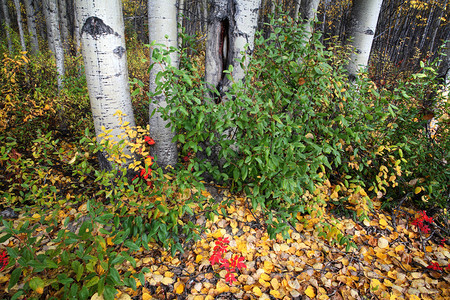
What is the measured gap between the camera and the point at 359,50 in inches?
125

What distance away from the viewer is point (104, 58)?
2.06m

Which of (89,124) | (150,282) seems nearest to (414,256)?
(150,282)

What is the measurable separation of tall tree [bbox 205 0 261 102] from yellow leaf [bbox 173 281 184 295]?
5.64ft

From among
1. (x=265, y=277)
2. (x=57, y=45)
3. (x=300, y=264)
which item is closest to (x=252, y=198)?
(x=265, y=277)

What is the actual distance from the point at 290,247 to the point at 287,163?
993mm

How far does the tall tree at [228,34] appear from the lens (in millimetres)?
2156

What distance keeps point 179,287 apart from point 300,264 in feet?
3.53

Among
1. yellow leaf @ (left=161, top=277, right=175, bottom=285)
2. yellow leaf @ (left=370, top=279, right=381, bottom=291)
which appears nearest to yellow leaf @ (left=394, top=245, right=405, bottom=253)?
yellow leaf @ (left=370, top=279, right=381, bottom=291)

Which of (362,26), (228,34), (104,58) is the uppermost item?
(362,26)

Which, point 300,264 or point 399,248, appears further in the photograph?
point 399,248

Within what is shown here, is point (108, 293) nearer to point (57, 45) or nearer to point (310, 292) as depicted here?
point (310, 292)

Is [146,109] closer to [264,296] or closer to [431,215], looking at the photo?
[264,296]

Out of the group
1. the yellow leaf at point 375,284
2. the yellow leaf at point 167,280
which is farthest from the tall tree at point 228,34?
the yellow leaf at point 375,284

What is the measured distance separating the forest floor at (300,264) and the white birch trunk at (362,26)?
2.06 metres
